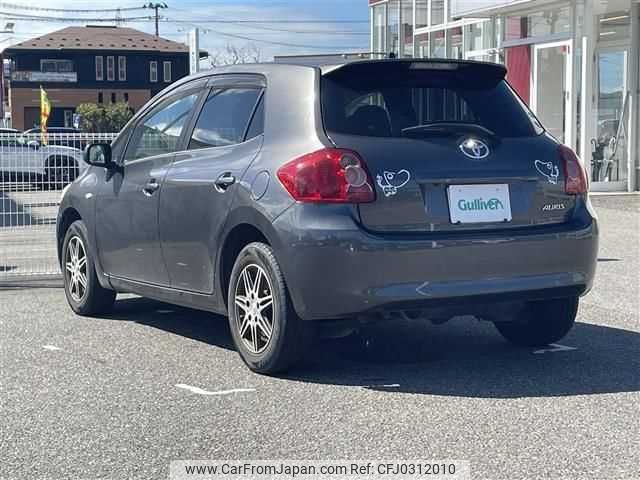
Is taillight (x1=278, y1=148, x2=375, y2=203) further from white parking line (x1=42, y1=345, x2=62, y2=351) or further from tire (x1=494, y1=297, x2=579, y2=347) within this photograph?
white parking line (x1=42, y1=345, x2=62, y2=351)

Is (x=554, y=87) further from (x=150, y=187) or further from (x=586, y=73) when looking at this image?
(x=150, y=187)

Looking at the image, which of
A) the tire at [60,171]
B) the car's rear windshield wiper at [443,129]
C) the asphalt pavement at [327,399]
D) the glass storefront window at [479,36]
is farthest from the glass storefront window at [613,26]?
the car's rear windshield wiper at [443,129]

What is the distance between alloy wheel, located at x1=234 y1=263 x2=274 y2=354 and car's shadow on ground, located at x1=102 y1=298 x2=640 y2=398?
26 cm

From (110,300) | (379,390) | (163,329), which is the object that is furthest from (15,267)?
(379,390)

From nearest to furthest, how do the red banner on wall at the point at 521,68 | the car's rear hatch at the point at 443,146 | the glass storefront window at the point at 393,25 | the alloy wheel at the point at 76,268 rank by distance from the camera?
the car's rear hatch at the point at 443,146, the alloy wheel at the point at 76,268, the red banner on wall at the point at 521,68, the glass storefront window at the point at 393,25

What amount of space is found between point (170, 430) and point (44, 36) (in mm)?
87826

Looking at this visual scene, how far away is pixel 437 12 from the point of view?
964 inches

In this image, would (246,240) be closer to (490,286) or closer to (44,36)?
(490,286)

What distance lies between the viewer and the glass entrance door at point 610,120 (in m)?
18.7

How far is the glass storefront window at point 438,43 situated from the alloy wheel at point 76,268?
17.1 metres

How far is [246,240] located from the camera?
6070 millimetres

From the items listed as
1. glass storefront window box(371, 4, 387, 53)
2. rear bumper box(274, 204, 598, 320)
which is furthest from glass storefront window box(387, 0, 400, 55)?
rear bumper box(274, 204, 598, 320)

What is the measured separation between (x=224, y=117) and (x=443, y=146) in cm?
148

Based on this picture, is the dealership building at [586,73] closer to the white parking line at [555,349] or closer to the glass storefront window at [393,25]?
the glass storefront window at [393,25]
